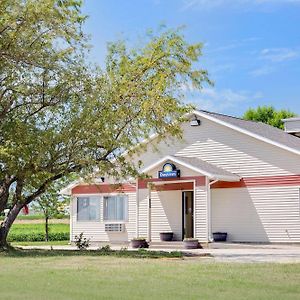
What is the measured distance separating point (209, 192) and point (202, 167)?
1164 millimetres

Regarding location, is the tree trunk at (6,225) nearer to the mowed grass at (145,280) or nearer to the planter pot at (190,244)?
the mowed grass at (145,280)

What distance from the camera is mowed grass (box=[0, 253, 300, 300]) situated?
10562 mm

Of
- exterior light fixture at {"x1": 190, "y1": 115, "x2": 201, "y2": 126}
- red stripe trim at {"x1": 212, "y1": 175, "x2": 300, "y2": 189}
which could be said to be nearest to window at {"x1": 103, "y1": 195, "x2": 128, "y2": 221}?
exterior light fixture at {"x1": 190, "y1": 115, "x2": 201, "y2": 126}

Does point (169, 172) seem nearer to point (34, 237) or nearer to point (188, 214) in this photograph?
point (188, 214)

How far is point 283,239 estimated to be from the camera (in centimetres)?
2700

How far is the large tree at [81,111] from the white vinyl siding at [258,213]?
20.0 feet

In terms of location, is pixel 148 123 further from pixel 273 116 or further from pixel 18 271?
pixel 273 116

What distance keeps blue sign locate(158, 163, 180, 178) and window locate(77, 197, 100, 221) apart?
16.1 ft

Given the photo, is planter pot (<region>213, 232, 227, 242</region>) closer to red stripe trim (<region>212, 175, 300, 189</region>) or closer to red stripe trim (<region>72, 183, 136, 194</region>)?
red stripe trim (<region>212, 175, 300, 189</region>)

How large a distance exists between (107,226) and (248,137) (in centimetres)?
837

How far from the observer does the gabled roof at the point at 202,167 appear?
90.1ft

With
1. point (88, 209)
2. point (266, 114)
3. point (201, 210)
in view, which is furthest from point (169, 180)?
point (266, 114)

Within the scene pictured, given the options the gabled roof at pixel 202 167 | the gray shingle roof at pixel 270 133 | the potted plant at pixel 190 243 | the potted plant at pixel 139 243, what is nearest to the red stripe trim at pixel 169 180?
the gabled roof at pixel 202 167

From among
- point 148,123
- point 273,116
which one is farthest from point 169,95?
point 273,116
